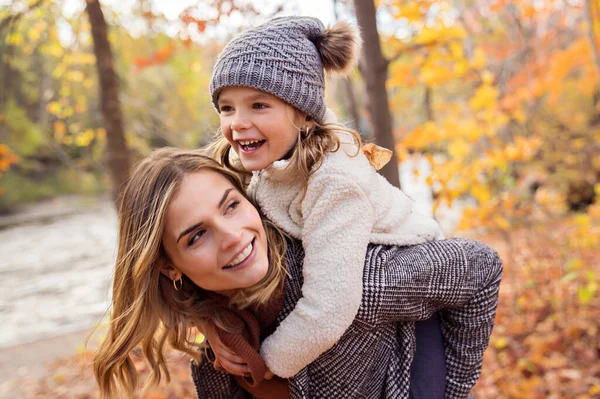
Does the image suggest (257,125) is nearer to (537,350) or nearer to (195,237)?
(195,237)

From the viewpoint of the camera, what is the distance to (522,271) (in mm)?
7031

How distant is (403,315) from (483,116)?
4.88 meters

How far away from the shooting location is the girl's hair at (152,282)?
5.23 feet

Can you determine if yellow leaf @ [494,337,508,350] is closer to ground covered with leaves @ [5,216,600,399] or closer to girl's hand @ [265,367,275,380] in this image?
ground covered with leaves @ [5,216,600,399]

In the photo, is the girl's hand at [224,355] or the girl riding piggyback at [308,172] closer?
the girl riding piggyback at [308,172]

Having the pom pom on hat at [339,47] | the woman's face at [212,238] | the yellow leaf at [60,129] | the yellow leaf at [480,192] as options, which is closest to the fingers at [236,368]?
the woman's face at [212,238]

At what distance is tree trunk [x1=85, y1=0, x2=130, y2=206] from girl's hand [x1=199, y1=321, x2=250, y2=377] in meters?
3.17

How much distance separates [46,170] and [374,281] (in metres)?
27.9

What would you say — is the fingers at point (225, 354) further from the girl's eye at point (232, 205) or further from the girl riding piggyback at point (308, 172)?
the girl's eye at point (232, 205)

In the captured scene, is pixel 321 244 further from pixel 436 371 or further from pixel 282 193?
pixel 436 371

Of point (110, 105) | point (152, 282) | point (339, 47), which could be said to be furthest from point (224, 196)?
point (110, 105)

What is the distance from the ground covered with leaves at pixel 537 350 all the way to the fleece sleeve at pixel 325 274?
267cm

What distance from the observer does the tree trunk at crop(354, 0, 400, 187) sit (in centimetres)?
319

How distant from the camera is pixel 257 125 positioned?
1.70 meters
